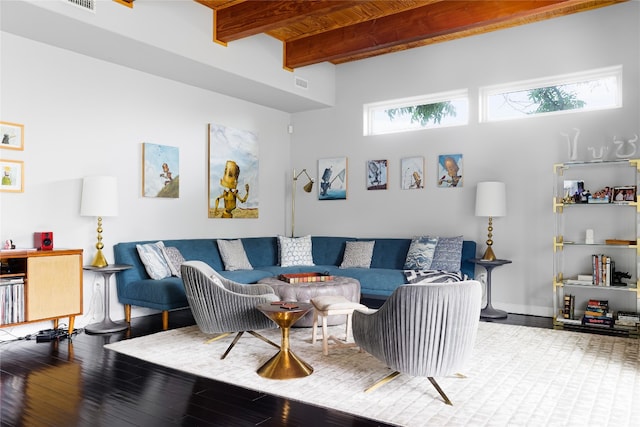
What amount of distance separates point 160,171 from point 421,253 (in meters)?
3.46

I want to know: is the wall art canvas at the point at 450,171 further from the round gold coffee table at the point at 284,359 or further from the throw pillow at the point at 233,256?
the round gold coffee table at the point at 284,359

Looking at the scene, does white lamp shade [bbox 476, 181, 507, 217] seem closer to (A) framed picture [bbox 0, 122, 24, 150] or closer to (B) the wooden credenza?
(B) the wooden credenza

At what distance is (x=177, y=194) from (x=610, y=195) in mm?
5123

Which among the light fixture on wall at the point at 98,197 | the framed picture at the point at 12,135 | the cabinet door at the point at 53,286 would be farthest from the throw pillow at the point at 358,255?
the framed picture at the point at 12,135

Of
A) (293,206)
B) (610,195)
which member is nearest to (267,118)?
(293,206)

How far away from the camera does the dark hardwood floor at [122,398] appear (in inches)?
111

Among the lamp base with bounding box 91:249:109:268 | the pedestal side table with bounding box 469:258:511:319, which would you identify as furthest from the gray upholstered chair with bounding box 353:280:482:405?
the lamp base with bounding box 91:249:109:268

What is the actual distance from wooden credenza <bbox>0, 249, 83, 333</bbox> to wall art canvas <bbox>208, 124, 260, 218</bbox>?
2.35m

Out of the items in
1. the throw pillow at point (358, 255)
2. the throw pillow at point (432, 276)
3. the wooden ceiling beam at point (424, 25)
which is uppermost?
the wooden ceiling beam at point (424, 25)

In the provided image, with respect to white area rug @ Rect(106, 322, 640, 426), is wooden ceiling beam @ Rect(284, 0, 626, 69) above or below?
above

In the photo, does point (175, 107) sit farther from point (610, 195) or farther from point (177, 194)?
point (610, 195)

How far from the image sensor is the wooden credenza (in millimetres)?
4337

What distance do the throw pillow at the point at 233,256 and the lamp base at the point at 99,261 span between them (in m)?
1.59

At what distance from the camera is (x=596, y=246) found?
555 cm
